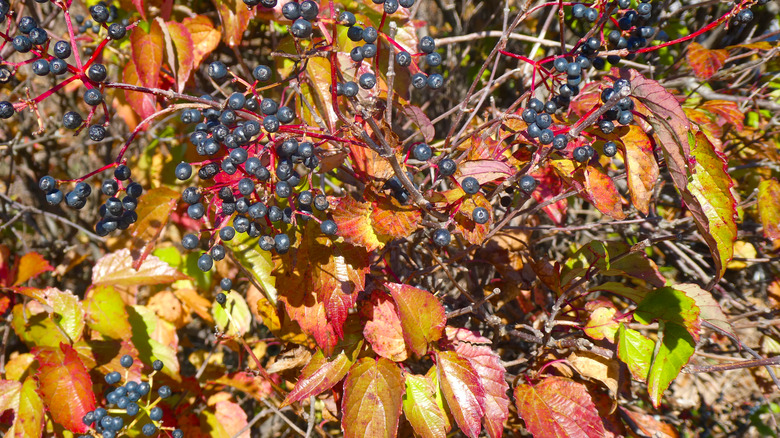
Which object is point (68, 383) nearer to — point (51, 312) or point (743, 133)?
point (51, 312)

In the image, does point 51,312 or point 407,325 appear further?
point 51,312

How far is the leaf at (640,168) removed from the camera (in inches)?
51.5

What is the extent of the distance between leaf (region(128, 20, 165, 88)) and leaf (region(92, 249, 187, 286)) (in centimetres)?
72

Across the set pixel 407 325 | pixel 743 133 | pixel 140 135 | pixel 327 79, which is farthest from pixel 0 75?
pixel 743 133

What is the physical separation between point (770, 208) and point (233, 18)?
1938 mm

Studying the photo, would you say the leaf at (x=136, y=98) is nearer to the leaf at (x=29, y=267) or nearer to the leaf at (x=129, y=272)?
the leaf at (x=129, y=272)

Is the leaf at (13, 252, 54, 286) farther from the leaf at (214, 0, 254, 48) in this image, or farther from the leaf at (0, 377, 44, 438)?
the leaf at (214, 0, 254, 48)

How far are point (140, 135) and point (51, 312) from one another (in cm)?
136

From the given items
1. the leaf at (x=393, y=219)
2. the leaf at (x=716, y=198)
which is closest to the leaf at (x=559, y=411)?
the leaf at (x=716, y=198)

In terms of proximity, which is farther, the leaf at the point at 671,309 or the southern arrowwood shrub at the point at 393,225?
the leaf at the point at 671,309

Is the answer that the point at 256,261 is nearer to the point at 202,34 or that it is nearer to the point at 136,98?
the point at 136,98

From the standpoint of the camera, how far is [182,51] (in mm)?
1871

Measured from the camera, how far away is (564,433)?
1556 mm

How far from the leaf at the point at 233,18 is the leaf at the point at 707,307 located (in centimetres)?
162
